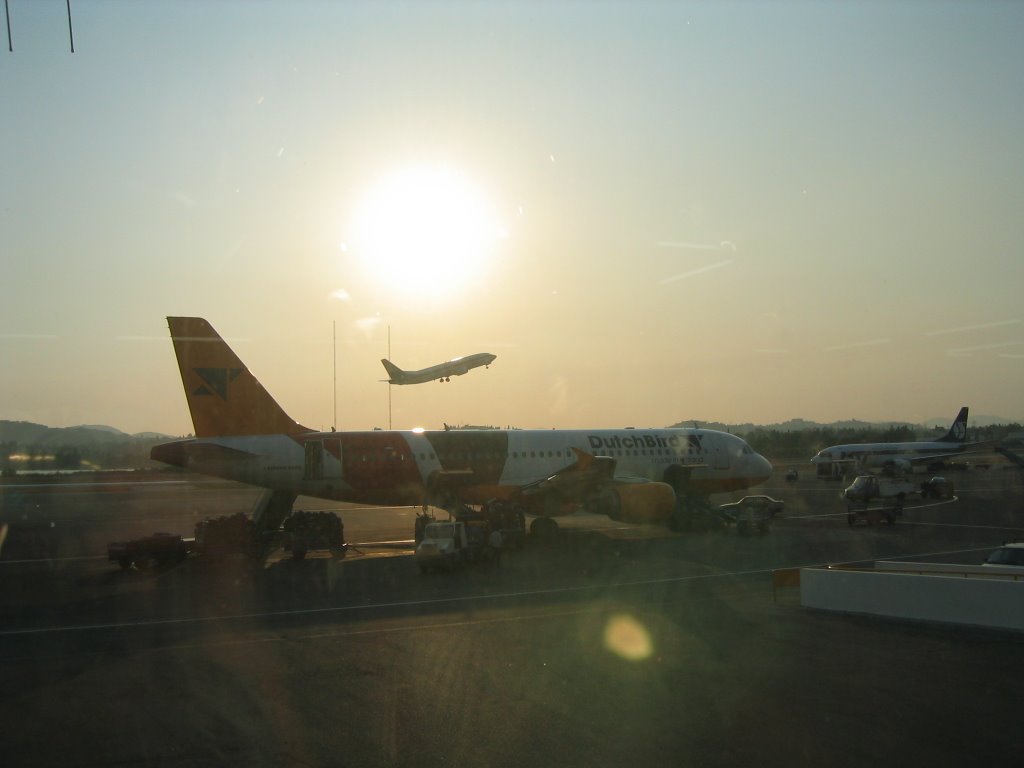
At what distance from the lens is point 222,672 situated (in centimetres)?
1272

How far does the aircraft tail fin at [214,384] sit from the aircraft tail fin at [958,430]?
61309mm

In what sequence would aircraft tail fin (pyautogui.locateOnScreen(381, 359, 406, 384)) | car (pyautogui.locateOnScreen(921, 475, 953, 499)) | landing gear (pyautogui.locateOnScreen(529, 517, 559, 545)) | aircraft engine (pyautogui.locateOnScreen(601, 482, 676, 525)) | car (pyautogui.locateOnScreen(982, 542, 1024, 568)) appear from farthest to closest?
1. aircraft tail fin (pyautogui.locateOnScreen(381, 359, 406, 384))
2. car (pyautogui.locateOnScreen(921, 475, 953, 499))
3. landing gear (pyautogui.locateOnScreen(529, 517, 559, 545))
4. aircraft engine (pyautogui.locateOnScreen(601, 482, 676, 525))
5. car (pyautogui.locateOnScreen(982, 542, 1024, 568))

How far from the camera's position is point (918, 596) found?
15586 mm

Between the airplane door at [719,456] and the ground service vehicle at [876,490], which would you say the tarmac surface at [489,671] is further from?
the ground service vehicle at [876,490]

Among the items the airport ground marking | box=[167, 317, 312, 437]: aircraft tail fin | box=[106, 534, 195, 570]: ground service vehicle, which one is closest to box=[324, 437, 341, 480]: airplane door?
box=[167, 317, 312, 437]: aircraft tail fin

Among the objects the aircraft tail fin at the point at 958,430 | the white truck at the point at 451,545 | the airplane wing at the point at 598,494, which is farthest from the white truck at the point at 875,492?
the aircraft tail fin at the point at 958,430

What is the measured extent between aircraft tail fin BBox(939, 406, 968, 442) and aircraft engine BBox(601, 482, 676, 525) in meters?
50.5

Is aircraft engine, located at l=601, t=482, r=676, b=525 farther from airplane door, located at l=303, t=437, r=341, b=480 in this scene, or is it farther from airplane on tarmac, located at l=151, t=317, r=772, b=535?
airplane door, located at l=303, t=437, r=341, b=480

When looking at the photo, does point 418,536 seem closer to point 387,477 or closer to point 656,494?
point 387,477

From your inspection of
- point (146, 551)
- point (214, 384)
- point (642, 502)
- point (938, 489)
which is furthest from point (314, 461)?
point (938, 489)

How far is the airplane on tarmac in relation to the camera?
29234 millimetres

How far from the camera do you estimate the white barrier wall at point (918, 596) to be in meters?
14.5

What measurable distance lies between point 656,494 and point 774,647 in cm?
1691

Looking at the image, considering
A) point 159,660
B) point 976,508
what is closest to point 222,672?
point 159,660
